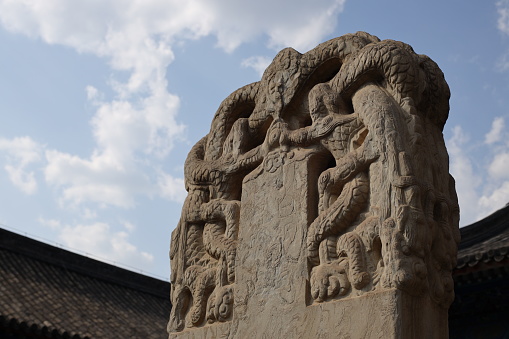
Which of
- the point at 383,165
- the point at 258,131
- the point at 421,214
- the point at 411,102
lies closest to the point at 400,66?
the point at 411,102

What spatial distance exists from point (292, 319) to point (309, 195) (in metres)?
0.78

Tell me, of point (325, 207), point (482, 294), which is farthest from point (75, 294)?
point (325, 207)

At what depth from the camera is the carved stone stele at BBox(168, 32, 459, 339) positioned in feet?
12.4

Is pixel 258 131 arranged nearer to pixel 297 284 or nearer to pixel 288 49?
pixel 288 49

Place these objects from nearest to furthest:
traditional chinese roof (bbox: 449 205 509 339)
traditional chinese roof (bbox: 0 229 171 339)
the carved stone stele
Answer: the carved stone stele, traditional chinese roof (bbox: 449 205 509 339), traditional chinese roof (bbox: 0 229 171 339)

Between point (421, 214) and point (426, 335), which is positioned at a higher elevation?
point (421, 214)

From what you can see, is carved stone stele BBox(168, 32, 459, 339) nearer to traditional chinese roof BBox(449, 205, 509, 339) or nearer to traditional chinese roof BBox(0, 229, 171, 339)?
traditional chinese roof BBox(449, 205, 509, 339)

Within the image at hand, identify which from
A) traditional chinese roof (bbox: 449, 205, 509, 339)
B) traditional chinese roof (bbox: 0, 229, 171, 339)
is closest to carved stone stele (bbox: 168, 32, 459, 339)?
traditional chinese roof (bbox: 449, 205, 509, 339)

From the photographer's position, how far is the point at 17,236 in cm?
1739

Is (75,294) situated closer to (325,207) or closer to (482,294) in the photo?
(482,294)

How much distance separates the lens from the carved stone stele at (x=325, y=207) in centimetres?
378

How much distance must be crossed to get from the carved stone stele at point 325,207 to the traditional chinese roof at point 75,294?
29.1ft

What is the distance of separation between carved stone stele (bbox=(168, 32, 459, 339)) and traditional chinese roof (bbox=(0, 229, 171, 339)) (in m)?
8.87

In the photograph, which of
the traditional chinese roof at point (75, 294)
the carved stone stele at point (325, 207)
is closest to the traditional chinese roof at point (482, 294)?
the carved stone stele at point (325, 207)
